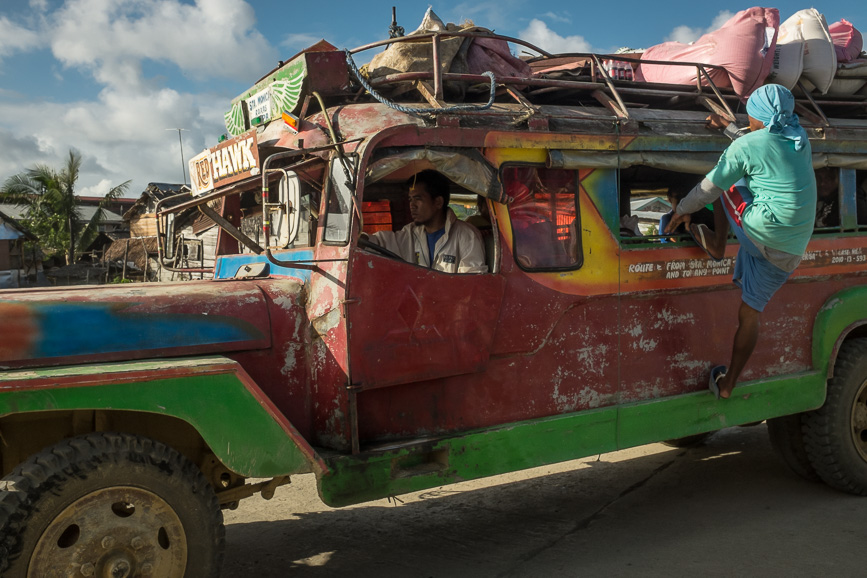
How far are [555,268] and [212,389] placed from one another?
1887 mm

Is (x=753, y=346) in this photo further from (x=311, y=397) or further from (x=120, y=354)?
(x=120, y=354)

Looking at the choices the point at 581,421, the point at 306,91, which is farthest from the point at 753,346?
the point at 306,91

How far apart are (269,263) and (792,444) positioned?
3.74m

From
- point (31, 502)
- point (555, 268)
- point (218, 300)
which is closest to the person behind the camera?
point (31, 502)

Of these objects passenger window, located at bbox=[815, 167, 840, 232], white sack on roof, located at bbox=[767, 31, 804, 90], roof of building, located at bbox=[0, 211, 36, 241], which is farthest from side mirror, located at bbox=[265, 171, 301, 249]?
roof of building, located at bbox=[0, 211, 36, 241]

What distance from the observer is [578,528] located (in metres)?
4.42

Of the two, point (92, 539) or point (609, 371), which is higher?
point (609, 371)

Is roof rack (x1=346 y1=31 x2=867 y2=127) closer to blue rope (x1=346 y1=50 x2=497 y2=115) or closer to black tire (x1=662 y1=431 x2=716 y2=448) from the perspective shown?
blue rope (x1=346 y1=50 x2=497 y2=115)

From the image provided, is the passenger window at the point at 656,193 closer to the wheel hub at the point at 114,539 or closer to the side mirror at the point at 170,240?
the side mirror at the point at 170,240

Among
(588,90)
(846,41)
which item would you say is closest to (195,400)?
(588,90)

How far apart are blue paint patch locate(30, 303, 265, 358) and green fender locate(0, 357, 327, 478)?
0.61 ft

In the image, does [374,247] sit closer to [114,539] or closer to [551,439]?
[551,439]

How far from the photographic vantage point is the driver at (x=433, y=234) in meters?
3.82

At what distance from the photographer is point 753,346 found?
4230 millimetres
